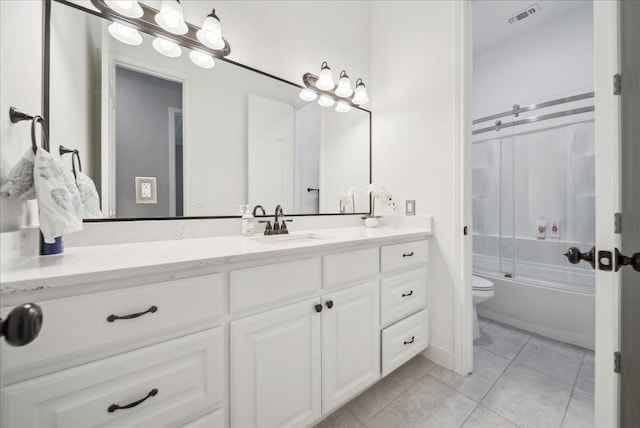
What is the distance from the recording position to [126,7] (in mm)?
1113

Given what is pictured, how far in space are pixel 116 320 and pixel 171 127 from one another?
0.95 m

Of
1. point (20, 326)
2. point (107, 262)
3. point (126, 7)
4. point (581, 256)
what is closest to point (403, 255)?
point (581, 256)

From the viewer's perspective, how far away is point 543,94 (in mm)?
2545

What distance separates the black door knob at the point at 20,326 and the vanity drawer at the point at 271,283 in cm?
58

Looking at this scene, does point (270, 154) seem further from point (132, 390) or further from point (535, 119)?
point (535, 119)

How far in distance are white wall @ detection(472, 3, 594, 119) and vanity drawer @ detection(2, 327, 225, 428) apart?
11.6ft

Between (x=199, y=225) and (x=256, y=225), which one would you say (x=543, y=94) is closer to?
(x=256, y=225)

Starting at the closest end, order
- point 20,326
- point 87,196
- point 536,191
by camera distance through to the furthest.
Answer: point 20,326 < point 87,196 < point 536,191

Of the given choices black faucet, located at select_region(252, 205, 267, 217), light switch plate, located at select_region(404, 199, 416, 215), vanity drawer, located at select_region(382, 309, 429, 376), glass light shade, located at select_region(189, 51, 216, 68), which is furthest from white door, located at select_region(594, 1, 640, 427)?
glass light shade, located at select_region(189, 51, 216, 68)

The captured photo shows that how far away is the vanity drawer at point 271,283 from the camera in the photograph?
0.89m

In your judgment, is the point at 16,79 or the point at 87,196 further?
the point at 87,196

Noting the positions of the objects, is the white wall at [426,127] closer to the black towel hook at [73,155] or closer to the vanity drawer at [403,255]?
the vanity drawer at [403,255]

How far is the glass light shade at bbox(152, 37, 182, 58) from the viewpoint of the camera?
122 centimetres

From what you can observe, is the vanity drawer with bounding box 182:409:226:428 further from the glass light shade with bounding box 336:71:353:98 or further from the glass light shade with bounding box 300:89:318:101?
the glass light shade with bounding box 336:71:353:98
